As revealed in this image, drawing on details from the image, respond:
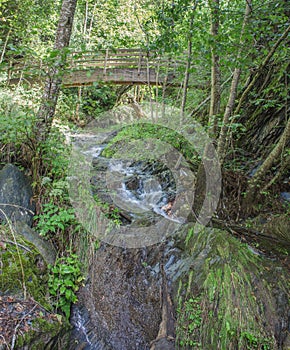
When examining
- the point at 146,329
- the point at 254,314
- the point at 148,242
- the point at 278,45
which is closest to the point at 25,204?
the point at 148,242

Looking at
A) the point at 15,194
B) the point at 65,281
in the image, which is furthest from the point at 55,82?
the point at 65,281

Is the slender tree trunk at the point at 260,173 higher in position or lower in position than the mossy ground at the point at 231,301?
higher

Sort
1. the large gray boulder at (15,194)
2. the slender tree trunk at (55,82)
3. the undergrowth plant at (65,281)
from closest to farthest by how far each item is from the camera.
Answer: the undergrowth plant at (65,281), the large gray boulder at (15,194), the slender tree trunk at (55,82)

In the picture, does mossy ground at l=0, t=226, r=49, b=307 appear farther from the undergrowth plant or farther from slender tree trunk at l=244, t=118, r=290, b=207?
slender tree trunk at l=244, t=118, r=290, b=207

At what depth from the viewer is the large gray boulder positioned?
377 centimetres

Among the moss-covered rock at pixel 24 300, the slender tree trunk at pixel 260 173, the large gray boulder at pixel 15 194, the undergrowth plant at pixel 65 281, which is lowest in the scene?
the undergrowth plant at pixel 65 281

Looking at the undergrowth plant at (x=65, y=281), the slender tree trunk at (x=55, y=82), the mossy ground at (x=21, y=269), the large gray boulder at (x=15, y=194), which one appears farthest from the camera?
the slender tree trunk at (x=55, y=82)

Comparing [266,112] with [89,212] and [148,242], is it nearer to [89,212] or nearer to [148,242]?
[148,242]

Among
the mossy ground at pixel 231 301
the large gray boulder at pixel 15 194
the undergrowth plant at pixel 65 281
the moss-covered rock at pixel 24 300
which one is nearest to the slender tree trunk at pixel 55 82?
the large gray boulder at pixel 15 194

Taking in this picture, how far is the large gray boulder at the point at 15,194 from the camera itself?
3772mm

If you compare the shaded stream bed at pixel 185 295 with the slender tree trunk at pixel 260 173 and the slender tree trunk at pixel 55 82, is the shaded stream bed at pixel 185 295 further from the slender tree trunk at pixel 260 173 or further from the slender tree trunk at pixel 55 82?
the slender tree trunk at pixel 55 82

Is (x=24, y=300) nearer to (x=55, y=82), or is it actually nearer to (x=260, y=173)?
(x=55, y=82)

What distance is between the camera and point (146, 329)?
9.71ft

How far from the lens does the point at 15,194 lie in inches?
154
